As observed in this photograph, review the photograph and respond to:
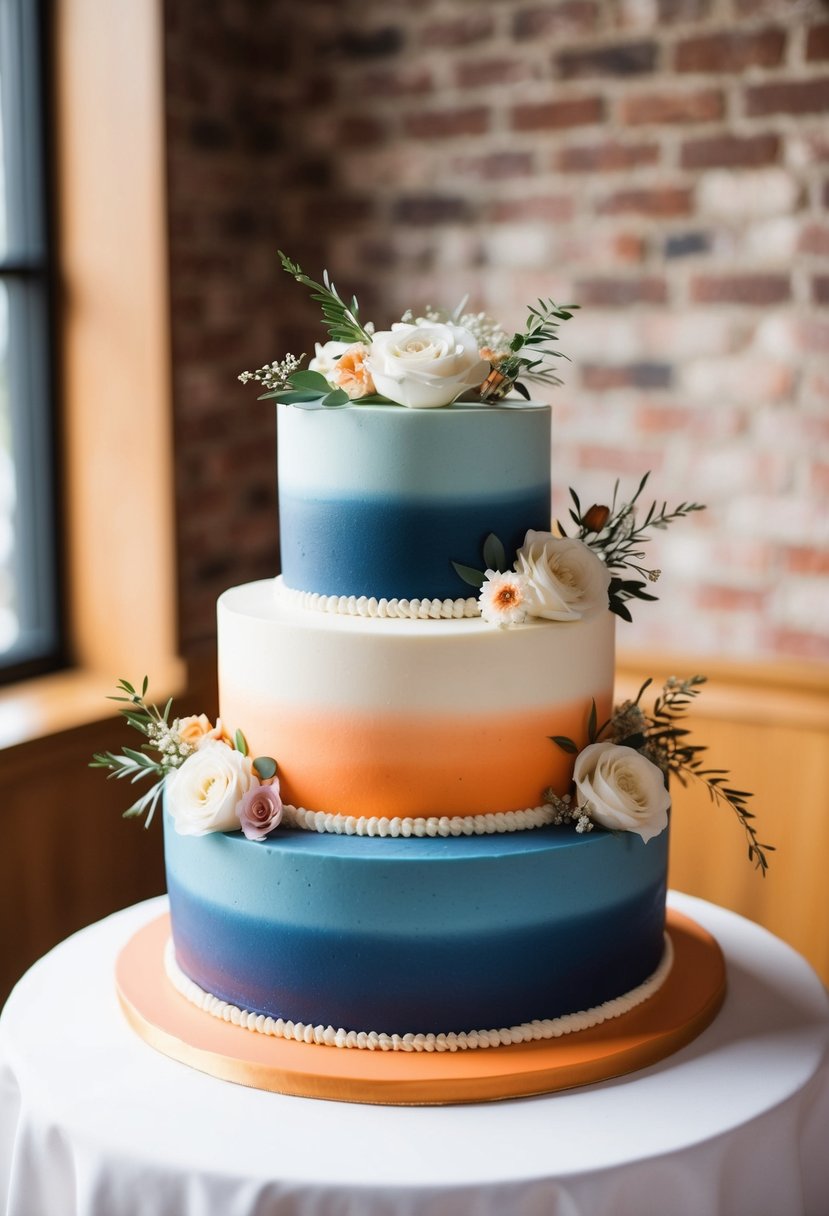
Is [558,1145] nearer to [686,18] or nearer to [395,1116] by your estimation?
[395,1116]

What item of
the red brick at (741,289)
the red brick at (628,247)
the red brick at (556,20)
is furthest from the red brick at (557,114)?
the red brick at (741,289)

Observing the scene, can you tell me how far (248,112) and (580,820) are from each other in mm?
2040

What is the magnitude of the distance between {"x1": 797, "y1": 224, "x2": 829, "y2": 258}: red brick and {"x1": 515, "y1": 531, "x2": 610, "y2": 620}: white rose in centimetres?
120

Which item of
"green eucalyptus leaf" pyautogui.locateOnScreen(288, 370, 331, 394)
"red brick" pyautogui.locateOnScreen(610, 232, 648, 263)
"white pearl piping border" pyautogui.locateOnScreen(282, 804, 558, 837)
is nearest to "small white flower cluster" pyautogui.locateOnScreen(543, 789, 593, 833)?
→ "white pearl piping border" pyautogui.locateOnScreen(282, 804, 558, 837)

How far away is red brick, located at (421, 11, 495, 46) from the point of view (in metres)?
2.78

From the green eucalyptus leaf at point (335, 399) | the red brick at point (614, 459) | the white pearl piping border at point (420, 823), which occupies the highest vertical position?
the green eucalyptus leaf at point (335, 399)

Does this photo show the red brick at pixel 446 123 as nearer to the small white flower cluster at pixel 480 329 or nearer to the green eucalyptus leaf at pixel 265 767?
the small white flower cluster at pixel 480 329

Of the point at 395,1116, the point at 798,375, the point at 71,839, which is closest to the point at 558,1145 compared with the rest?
the point at 395,1116

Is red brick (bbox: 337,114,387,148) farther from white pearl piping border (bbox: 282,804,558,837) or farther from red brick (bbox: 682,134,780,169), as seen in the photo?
white pearl piping border (bbox: 282,804,558,837)

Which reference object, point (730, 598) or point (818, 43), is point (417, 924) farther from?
point (818, 43)

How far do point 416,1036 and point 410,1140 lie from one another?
0.57 ft

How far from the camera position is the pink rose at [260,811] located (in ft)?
5.07

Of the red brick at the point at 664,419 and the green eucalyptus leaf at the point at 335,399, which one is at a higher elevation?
the green eucalyptus leaf at the point at 335,399

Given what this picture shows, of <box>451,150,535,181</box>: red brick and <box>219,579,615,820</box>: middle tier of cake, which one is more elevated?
<box>451,150,535,181</box>: red brick
